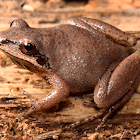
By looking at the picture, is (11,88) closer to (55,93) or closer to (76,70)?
(55,93)

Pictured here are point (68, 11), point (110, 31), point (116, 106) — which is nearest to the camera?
point (116, 106)

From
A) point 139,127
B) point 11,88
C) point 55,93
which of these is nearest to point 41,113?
point 55,93

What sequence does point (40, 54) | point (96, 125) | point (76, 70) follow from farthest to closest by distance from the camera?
point (96, 125) < point (76, 70) < point (40, 54)

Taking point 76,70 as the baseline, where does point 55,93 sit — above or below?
below

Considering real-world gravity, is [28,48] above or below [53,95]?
above

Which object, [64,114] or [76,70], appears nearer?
[76,70]

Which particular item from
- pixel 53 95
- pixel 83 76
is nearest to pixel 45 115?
pixel 53 95

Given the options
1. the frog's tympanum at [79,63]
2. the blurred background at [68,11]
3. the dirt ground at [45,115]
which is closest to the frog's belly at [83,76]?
the frog's tympanum at [79,63]

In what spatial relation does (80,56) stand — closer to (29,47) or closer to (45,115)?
(29,47)

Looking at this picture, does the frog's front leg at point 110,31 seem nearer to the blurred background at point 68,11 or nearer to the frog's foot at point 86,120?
the blurred background at point 68,11
